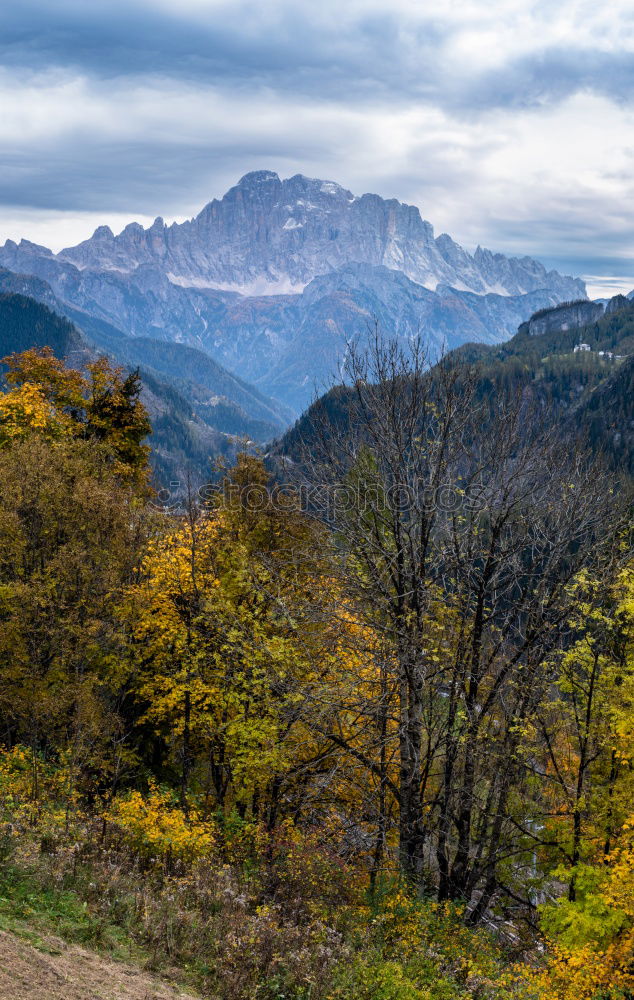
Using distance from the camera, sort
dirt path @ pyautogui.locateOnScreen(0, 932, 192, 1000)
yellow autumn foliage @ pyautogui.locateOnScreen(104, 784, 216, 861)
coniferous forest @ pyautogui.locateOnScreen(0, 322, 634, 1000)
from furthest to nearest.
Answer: yellow autumn foliage @ pyautogui.locateOnScreen(104, 784, 216, 861) → coniferous forest @ pyautogui.locateOnScreen(0, 322, 634, 1000) → dirt path @ pyautogui.locateOnScreen(0, 932, 192, 1000)

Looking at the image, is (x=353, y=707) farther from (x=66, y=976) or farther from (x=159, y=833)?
(x=66, y=976)

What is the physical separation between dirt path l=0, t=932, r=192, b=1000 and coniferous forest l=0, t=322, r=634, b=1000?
50cm

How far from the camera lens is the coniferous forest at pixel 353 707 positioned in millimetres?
13180

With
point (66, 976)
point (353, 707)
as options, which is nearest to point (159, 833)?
point (353, 707)

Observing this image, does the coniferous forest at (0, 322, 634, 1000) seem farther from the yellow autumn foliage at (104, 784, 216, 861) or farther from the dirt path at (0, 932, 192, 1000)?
the dirt path at (0, 932, 192, 1000)

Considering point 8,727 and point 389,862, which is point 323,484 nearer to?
point 389,862

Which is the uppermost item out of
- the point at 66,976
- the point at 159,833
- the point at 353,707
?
the point at 353,707

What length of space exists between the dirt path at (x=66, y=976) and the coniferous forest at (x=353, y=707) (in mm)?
501

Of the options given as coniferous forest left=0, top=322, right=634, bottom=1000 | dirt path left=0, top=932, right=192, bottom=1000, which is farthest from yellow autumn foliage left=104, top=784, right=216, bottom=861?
dirt path left=0, top=932, right=192, bottom=1000

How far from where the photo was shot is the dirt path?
9.10 m

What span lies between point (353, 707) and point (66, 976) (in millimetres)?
9226

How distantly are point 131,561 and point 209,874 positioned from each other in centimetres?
1365

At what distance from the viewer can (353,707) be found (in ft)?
58.0

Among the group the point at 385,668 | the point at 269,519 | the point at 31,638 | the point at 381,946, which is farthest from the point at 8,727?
the point at 381,946
